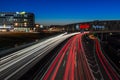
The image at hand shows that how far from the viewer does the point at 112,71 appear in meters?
44.1

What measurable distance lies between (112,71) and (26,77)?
22.0m

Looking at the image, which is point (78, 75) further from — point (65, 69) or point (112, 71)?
point (112, 71)

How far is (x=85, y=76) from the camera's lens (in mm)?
37750

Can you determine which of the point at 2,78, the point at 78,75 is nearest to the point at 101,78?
the point at 78,75

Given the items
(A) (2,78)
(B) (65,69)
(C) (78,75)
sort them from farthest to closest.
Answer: (B) (65,69)
(C) (78,75)
(A) (2,78)

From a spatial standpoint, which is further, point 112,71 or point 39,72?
point 112,71

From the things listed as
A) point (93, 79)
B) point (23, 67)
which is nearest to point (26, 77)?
point (23, 67)

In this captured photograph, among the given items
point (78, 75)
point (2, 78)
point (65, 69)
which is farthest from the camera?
point (65, 69)

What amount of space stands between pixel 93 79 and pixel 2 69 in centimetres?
2054

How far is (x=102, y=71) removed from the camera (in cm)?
4406

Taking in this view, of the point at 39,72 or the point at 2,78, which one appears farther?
the point at 39,72

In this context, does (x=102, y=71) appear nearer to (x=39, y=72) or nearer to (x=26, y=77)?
(x=39, y=72)

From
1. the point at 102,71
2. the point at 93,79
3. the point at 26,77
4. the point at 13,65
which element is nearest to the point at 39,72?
the point at 26,77

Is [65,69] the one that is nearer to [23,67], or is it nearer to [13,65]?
[23,67]
